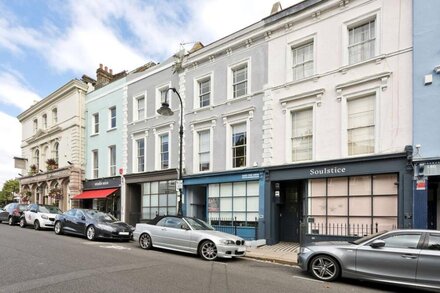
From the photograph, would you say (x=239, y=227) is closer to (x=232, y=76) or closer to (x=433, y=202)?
(x=232, y=76)

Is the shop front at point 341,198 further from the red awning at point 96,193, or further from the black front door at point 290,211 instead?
the red awning at point 96,193

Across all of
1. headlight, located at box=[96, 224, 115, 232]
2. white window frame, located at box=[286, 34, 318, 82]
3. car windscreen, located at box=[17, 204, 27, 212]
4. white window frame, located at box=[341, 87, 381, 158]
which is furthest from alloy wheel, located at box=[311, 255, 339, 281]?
car windscreen, located at box=[17, 204, 27, 212]

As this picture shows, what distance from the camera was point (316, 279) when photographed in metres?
8.57

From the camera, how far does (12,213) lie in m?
22.3

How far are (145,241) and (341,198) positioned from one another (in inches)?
292

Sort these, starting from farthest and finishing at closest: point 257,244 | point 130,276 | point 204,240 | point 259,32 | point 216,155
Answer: point 216,155 → point 259,32 → point 257,244 → point 204,240 → point 130,276

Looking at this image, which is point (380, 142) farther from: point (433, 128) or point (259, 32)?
point (259, 32)

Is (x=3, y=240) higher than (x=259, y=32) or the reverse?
the reverse

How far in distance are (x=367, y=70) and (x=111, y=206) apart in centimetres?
1830

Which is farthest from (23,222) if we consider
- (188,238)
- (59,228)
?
(188,238)

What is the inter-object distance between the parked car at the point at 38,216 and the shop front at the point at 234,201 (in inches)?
290

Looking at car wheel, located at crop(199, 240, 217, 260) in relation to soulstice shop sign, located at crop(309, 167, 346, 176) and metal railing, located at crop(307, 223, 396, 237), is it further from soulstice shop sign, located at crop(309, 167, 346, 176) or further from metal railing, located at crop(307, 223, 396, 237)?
soulstice shop sign, located at crop(309, 167, 346, 176)

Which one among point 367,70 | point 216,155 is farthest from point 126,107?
point 367,70

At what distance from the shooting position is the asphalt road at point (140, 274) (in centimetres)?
704
